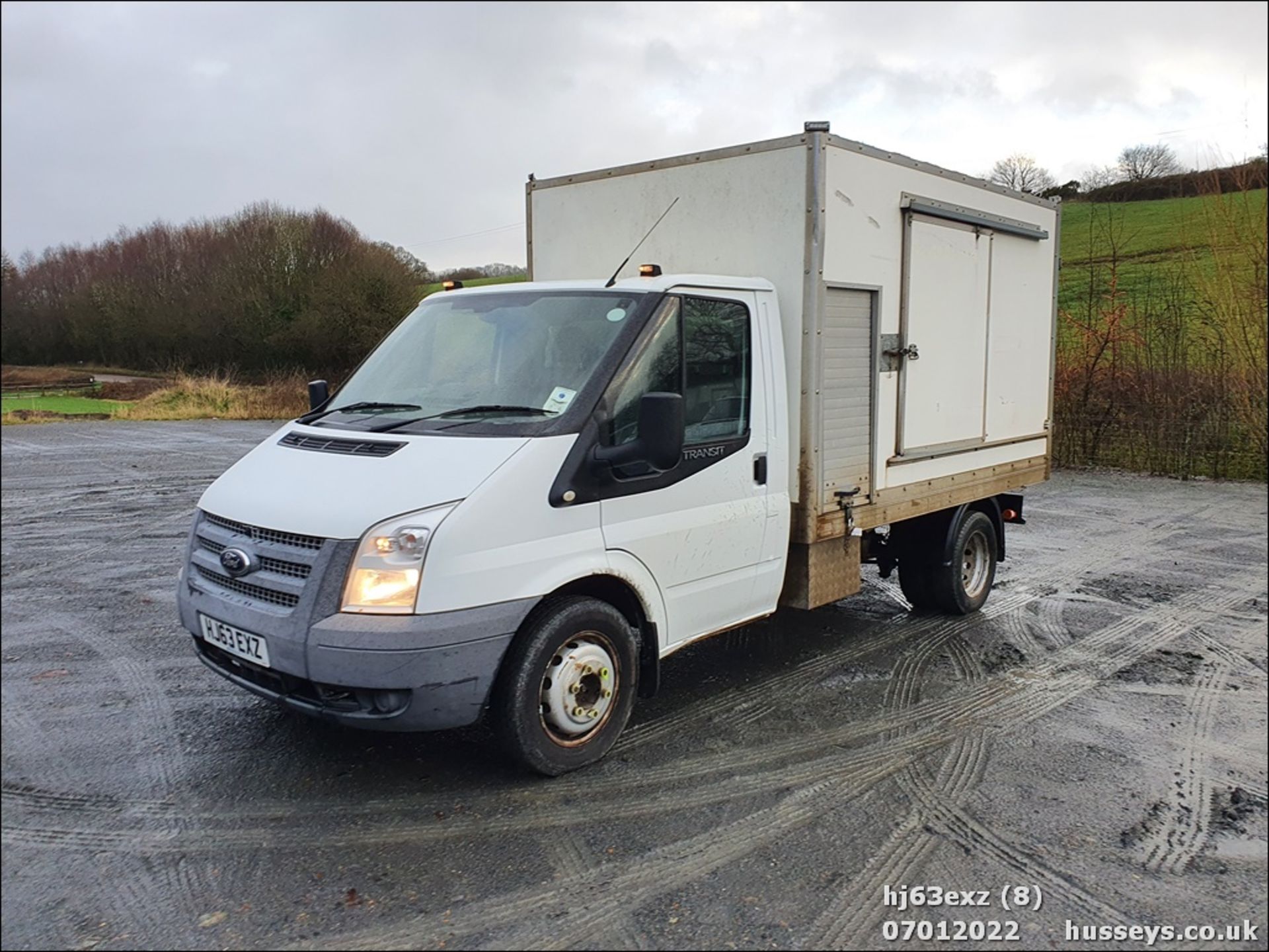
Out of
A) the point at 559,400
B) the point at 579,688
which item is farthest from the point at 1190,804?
the point at 559,400

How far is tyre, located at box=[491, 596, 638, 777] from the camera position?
396 cm

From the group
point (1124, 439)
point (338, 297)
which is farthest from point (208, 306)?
point (1124, 439)

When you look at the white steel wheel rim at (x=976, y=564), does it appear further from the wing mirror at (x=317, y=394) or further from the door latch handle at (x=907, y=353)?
the wing mirror at (x=317, y=394)

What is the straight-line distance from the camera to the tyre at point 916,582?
7.02m

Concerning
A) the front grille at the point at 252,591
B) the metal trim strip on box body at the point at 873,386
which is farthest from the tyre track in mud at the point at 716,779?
the metal trim strip on box body at the point at 873,386

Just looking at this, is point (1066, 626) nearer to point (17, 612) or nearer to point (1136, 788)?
point (1136, 788)

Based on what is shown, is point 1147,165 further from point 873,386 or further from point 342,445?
point 342,445

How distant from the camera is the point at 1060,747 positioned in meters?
A: 4.68

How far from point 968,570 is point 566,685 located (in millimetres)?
4306

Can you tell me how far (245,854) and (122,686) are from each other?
2007 millimetres

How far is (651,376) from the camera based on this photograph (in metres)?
4.48

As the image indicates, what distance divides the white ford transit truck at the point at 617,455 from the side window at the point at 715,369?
0.01 meters

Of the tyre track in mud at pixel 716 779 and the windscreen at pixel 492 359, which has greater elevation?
the windscreen at pixel 492 359

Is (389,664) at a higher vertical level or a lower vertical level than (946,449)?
lower
